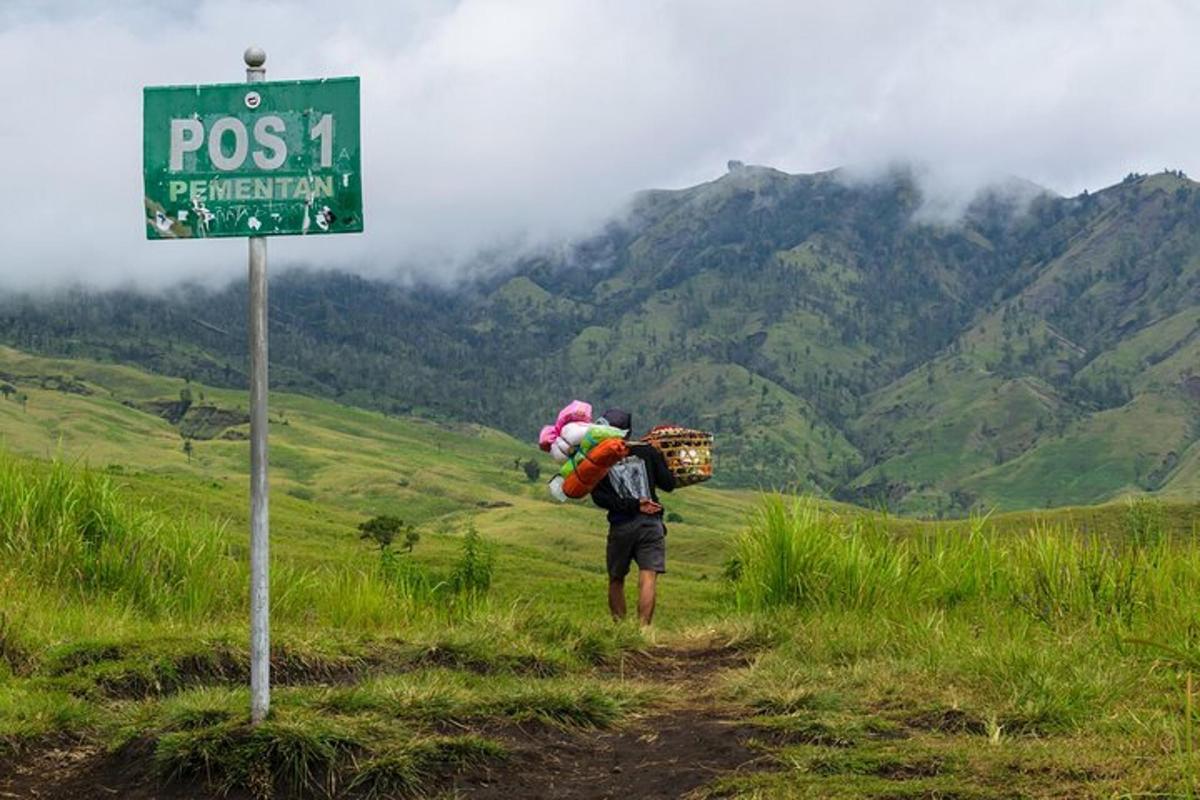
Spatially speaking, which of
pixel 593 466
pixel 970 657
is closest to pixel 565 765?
pixel 970 657

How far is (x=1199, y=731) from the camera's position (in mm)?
6871

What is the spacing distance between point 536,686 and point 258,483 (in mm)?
2652

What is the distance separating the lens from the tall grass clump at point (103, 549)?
12.2 metres

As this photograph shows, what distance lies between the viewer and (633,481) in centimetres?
1433

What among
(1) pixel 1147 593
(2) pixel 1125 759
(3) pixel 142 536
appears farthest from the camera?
(3) pixel 142 536

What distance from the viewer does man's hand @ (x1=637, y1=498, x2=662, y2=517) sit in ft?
47.0

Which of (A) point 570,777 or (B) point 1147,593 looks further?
(B) point 1147,593

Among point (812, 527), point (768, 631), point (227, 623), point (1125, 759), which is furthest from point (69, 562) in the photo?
point (1125, 759)

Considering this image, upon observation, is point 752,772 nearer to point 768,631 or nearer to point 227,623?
point 768,631

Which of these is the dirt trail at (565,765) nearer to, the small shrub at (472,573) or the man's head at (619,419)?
the man's head at (619,419)

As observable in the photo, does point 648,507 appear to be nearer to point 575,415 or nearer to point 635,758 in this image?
point 575,415

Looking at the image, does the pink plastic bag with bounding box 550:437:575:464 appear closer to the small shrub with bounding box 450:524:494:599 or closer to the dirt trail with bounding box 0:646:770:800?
the small shrub with bounding box 450:524:494:599

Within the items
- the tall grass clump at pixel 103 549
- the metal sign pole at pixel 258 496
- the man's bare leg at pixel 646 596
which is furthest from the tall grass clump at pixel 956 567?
the metal sign pole at pixel 258 496

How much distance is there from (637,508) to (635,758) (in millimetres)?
7186
